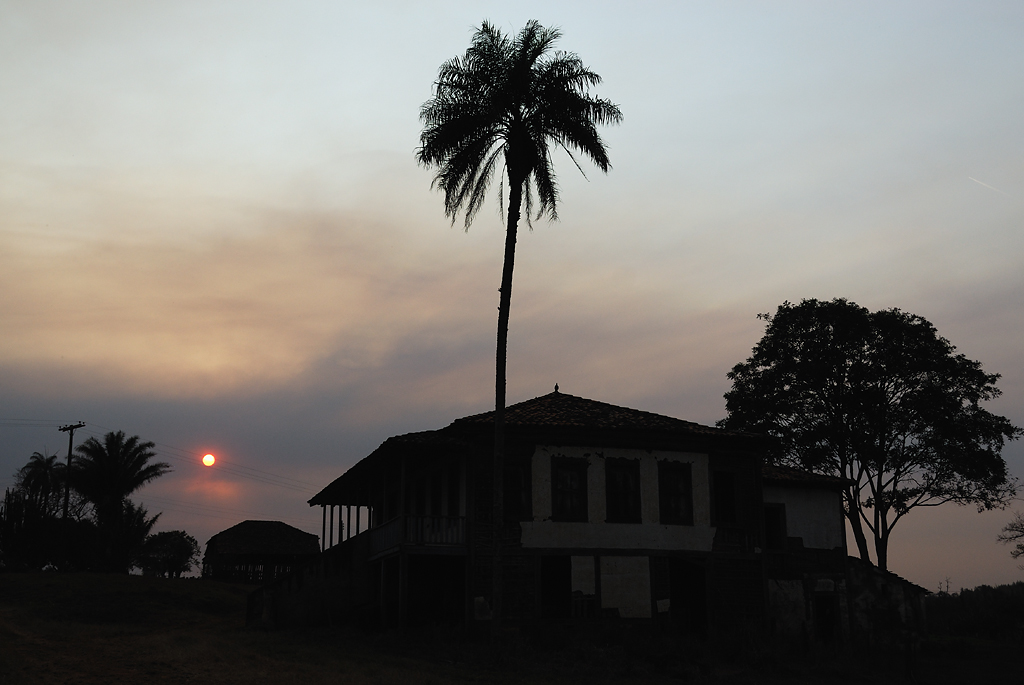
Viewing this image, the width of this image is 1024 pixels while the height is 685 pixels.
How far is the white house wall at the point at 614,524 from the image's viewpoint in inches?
1109

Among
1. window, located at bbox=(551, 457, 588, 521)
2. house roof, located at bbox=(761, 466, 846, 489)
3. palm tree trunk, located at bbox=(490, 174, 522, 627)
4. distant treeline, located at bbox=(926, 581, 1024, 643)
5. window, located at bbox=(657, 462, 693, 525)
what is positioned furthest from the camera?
distant treeline, located at bbox=(926, 581, 1024, 643)

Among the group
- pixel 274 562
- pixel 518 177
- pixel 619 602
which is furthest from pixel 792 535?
pixel 274 562

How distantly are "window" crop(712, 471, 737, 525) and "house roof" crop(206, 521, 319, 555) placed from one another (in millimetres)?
39837

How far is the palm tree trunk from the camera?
2506 cm

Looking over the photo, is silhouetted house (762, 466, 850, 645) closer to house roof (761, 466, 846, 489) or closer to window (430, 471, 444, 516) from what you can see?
house roof (761, 466, 846, 489)

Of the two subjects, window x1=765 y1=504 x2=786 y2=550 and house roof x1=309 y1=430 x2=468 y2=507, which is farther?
window x1=765 y1=504 x2=786 y2=550

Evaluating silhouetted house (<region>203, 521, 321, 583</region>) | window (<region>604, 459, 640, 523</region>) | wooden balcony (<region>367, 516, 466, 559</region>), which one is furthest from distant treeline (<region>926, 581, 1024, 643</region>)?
silhouetted house (<region>203, 521, 321, 583</region>)

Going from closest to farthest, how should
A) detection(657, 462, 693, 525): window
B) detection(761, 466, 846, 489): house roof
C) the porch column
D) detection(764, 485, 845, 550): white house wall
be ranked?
1. the porch column
2. detection(657, 462, 693, 525): window
3. detection(761, 466, 846, 489): house roof
4. detection(764, 485, 845, 550): white house wall

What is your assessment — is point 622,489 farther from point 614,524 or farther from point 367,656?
point 367,656

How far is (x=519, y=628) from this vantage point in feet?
88.6

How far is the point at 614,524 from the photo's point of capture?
28.8 m

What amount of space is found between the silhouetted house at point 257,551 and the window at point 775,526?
37270 mm

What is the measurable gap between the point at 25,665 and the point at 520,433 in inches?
572

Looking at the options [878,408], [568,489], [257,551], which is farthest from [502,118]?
[257,551]
